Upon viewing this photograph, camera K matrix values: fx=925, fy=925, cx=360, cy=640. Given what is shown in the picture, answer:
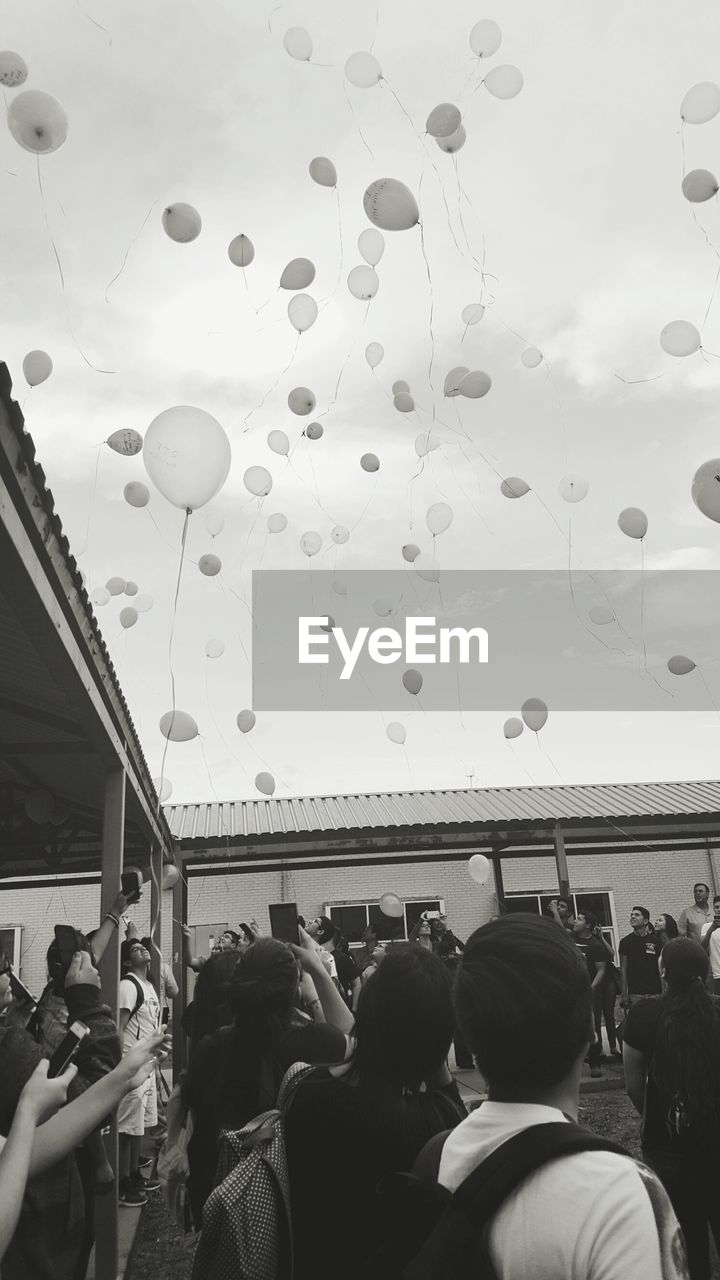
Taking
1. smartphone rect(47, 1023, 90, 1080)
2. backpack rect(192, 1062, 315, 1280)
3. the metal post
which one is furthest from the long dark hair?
the metal post

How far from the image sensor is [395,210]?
5230 mm

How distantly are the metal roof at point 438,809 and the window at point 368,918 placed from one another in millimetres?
2254

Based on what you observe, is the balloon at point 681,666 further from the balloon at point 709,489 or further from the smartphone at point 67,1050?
the smartphone at point 67,1050

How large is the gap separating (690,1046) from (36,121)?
4518 mm

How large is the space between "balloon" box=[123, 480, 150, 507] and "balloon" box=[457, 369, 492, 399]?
2141 mm

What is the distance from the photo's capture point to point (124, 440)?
4887mm

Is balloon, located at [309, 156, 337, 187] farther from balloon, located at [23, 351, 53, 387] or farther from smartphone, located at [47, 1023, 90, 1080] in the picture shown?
smartphone, located at [47, 1023, 90, 1080]

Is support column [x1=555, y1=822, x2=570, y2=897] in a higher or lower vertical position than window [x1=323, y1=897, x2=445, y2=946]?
higher

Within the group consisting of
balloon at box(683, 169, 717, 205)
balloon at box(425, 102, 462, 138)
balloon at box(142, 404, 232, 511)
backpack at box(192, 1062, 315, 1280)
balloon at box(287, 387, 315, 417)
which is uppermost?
balloon at box(425, 102, 462, 138)

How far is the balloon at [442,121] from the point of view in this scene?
5246 mm

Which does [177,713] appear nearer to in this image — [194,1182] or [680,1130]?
[194,1182]

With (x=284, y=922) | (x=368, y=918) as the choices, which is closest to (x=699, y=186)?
(x=284, y=922)

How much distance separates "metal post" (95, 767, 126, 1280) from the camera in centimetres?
441

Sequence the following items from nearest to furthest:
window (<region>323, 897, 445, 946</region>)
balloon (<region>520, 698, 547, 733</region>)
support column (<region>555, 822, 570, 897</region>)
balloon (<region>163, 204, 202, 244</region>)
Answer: balloon (<region>163, 204, 202, 244</region>)
balloon (<region>520, 698, 547, 733</region>)
support column (<region>555, 822, 570, 897</region>)
window (<region>323, 897, 445, 946</region>)
